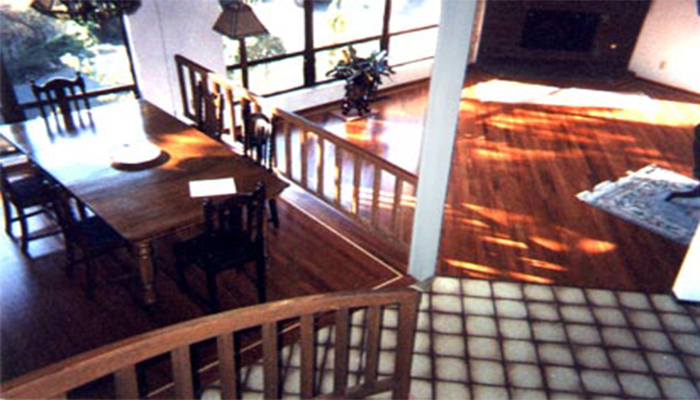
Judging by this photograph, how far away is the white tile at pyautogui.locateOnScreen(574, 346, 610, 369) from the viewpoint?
348cm

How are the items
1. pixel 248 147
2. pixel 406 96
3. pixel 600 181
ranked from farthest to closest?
pixel 406 96 < pixel 600 181 < pixel 248 147

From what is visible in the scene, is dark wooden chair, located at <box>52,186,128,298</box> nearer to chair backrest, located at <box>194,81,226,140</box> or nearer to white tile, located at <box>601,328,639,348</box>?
chair backrest, located at <box>194,81,226,140</box>

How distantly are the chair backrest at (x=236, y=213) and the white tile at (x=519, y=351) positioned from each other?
5.38 ft

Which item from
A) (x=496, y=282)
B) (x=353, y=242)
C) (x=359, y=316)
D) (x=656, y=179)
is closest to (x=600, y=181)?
(x=656, y=179)

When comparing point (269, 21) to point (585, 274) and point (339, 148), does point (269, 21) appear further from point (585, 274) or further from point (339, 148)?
point (585, 274)

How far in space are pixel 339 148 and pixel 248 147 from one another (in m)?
0.83

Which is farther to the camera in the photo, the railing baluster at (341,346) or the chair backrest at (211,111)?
the chair backrest at (211,111)

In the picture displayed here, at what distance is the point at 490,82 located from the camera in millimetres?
8516

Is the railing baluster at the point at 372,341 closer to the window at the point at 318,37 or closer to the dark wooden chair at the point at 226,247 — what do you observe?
the dark wooden chair at the point at 226,247

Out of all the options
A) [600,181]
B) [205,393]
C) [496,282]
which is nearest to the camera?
[205,393]

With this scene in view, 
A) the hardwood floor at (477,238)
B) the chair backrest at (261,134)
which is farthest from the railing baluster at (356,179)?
the chair backrest at (261,134)

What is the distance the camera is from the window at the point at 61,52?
522cm

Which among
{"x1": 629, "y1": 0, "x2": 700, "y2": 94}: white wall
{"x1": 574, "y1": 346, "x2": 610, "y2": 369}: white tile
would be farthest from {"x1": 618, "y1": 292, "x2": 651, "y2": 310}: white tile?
{"x1": 629, "y1": 0, "x2": 700, "y2": 94}: white wall

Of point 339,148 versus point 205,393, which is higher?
point 339,148
